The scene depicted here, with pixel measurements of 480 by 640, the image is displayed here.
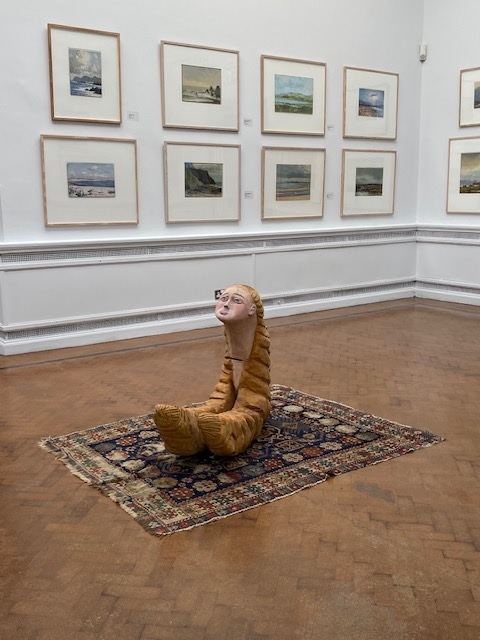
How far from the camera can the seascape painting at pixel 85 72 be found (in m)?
8.45

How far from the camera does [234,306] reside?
5.26 m

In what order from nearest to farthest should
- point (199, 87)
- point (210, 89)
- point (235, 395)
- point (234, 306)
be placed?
1. point (234, 306)
2. point (235, 395)
3. point (199, 87)
4. point (210, 89)

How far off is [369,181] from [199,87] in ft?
12.3

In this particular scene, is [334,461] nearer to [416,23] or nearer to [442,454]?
[442,454]

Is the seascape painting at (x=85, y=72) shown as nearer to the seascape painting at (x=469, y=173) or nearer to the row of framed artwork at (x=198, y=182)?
the row of framed artwork at (x=198, y=182)

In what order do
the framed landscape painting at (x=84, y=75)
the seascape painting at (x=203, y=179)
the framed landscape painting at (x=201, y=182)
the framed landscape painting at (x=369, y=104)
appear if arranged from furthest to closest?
1. the framed landscape painting at (x=369, y=104)
2. the seascape painting at (x=203, y=179)
3. the framed landscape painting at (x=201, y=182)
4. the framed landscape painting at (x=84, y=75)

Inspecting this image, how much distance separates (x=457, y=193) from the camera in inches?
472

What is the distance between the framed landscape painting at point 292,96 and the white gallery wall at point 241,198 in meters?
0.14

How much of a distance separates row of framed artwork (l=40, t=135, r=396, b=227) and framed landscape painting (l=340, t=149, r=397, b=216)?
17mm

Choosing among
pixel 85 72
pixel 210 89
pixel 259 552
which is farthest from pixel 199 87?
pixel 259 552

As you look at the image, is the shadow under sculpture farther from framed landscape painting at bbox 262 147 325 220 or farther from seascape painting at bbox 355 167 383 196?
seascape painting at bbox 355 167 383 196

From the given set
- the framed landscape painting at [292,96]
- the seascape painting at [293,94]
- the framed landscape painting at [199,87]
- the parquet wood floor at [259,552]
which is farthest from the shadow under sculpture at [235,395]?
the seascape painting at [293,94]

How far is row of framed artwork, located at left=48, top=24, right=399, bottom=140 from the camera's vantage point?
845 centimetres

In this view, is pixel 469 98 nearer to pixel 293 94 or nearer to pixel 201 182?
pixel 293 94
